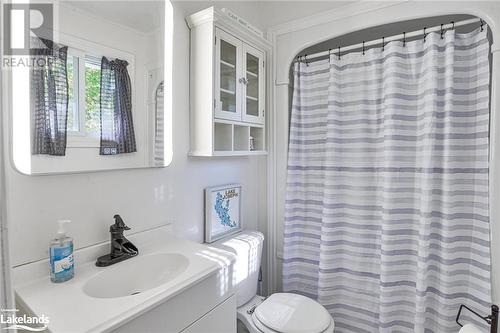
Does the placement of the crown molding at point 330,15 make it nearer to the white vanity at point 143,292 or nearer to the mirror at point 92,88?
the mirror at point 92,88

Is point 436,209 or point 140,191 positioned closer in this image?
point 140,191

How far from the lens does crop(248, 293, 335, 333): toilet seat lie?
1.31 m

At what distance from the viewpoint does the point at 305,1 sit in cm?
185

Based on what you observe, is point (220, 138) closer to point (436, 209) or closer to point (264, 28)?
point (264, 28)

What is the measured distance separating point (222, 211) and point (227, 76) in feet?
2.60

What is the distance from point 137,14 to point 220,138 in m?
0.73

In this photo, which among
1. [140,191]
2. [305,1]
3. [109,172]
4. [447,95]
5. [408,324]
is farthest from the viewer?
[305,1]

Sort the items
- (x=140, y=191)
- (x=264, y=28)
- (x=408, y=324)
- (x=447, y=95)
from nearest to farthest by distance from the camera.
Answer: (x=140, y=191), (x=447, y=95), (x=408, y=324), (x=264, y=28)

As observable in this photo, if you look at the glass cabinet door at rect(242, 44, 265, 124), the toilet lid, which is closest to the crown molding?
the glass cabinet door at rect(242, 44, 265, 124)

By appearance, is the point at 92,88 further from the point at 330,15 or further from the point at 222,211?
the point at 330,15

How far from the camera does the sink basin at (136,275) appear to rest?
3.27ft

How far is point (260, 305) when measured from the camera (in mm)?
1504

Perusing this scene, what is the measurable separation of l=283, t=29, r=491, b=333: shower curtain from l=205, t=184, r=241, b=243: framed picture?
14.2 inches

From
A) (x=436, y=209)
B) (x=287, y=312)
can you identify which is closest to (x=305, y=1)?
(x=436, y=209)
